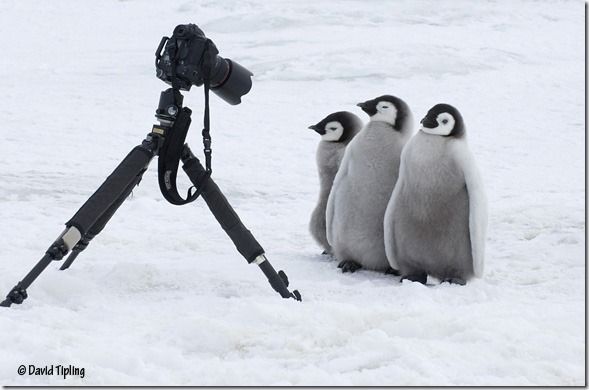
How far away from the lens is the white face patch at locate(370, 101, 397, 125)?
13.7 feet

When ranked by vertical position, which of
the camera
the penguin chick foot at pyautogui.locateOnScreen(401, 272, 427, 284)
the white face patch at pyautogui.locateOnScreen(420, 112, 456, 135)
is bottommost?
the penguin chick foot at pyautogui.locateOnScreen(401, 272, 427, 284)

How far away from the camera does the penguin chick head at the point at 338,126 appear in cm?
455

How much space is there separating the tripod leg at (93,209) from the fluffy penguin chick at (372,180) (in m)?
1.31

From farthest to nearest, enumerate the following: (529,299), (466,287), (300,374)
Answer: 1. (466,287)
2. (529,299)
3. (300,374)

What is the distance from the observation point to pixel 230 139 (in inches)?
394

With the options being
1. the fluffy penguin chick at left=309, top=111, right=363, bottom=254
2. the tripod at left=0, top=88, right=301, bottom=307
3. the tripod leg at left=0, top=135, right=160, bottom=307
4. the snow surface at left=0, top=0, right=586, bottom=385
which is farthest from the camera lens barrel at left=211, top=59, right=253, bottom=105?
the fluffy penguin chick at left=309, top=111, right=363, bottom=254

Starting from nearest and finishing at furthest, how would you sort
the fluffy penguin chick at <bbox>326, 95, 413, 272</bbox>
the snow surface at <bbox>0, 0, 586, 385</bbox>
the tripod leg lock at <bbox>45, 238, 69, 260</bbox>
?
the snow surface at <bbox>0, 0, 586, 385</bbox> < the tripod leg lock at <bbox>45, 238, 69, 260</bbox> < the fluffy penguin chick at <bbox>326, 95, 413, 272</bbox>

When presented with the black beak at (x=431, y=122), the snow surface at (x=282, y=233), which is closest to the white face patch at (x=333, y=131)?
the snow surface at (x=282, y=233)

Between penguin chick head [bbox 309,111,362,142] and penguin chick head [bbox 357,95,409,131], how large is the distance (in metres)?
0.35

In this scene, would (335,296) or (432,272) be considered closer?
(335,296)

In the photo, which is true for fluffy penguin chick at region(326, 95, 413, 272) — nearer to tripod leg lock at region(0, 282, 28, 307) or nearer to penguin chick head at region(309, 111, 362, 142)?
penguin chick head at region(309, 111, 362, 142)

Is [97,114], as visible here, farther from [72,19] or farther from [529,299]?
[72,19]

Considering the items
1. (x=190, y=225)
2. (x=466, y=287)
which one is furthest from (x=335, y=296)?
(x=190, y=225)

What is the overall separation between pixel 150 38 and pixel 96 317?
1837cm
